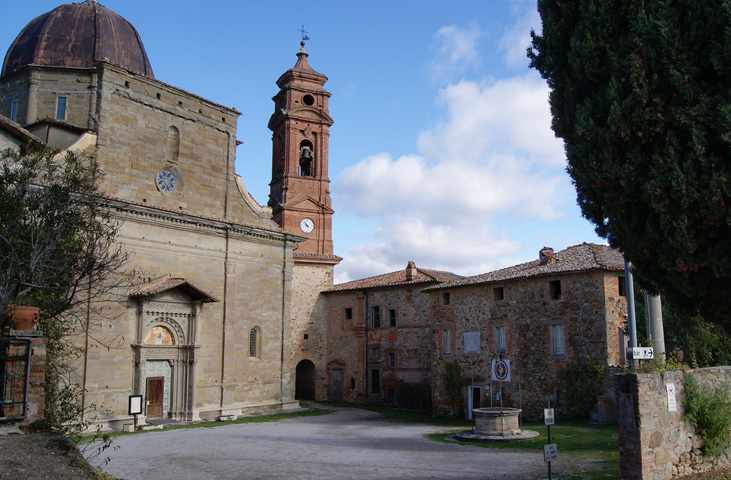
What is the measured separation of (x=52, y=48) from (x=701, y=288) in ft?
88.1

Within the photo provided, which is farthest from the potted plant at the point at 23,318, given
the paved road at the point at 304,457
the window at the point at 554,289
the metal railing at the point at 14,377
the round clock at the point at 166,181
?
the window at the point at 554,289

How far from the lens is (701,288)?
945cm

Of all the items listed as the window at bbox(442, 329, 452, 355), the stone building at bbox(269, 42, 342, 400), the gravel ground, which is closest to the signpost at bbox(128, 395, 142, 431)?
the gravel ground

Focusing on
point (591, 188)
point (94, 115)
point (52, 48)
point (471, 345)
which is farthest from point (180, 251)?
point (591, 188)

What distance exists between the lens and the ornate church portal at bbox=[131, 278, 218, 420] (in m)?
21.6

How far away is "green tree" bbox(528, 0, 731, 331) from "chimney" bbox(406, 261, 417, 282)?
2387 cm

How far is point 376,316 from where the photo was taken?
35.4 meters

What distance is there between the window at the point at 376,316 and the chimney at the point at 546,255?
11.3 m

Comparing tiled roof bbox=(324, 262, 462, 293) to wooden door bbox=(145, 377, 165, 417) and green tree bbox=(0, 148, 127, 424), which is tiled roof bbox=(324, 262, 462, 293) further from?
green tree bbox=(0, 148, 127, 424)

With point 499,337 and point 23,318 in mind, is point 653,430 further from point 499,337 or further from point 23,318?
point 499,337

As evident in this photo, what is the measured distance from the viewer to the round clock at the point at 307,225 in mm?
37750

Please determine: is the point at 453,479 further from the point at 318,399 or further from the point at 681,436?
the point at 318,399

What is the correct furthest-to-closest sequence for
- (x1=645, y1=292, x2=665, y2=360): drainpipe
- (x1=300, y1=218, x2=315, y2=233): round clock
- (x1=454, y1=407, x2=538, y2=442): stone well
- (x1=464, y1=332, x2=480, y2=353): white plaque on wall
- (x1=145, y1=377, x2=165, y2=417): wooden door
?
(x1=300, y1=218, x2=315, y2=233): round clock
(x1=464, y1=332, x2=480, y2=353): white plaque on wall
(x1=145, y1=377, x2=165, y2=417): wooden door
(x1=454, y1=407, x2=538, y2=442): stone well
(x1=645, y1=292, x2=665, y2=360): drainpipe

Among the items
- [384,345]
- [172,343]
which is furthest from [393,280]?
[172,343]
